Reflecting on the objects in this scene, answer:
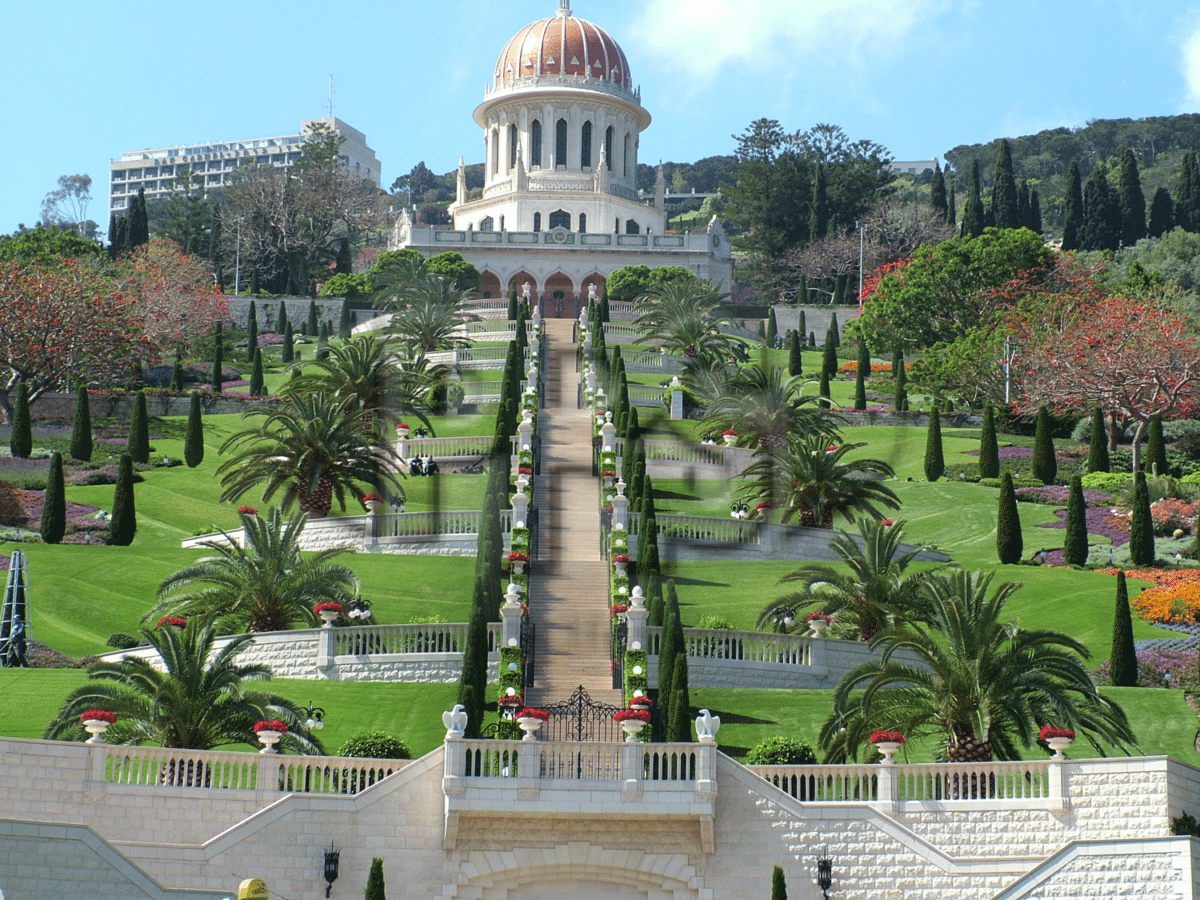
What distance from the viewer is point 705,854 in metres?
28.0

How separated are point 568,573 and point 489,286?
64557mm

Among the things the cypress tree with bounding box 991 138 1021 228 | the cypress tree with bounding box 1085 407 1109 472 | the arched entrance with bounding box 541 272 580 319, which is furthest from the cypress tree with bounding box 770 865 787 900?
the cypress tree with bounding box 991 138 1021 228

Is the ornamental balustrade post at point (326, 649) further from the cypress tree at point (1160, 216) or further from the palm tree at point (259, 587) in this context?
the cypress tree at point (1160, 216)

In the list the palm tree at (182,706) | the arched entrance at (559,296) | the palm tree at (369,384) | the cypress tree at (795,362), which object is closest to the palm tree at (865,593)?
the palm tree at (182,706)

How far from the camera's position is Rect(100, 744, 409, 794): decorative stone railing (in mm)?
27094

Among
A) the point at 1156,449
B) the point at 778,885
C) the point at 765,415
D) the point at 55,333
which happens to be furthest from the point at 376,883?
the point at 55,333

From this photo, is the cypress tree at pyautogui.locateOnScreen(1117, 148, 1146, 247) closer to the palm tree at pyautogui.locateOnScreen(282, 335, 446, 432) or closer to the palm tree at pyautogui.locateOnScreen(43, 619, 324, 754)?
the palm tree at pyautogui.locateOnScreen(282, 335, 446, 432)

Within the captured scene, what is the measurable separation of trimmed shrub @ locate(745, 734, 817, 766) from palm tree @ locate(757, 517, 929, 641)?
7.14 metres

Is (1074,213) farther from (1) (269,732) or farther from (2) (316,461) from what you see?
(1) (269,732)

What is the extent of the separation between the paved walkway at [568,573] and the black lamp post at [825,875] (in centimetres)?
647

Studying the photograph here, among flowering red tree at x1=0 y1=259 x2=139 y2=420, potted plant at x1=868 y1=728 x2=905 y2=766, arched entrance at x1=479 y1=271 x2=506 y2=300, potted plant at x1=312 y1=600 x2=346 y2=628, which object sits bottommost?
potted plant at x1=868 y1=728 x2=905 y2=766

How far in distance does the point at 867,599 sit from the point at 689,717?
256 inches

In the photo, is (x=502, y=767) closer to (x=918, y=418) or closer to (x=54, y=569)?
(x=54, y=569)

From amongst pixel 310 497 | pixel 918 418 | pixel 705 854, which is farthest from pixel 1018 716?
pixel 918 418
